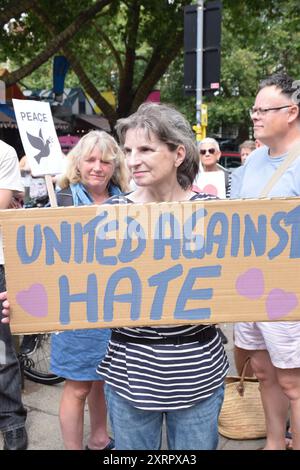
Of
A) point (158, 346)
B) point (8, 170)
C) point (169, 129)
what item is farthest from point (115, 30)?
point (158, 346)

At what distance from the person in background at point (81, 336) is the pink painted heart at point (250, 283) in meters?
0.93

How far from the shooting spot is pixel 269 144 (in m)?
2.33

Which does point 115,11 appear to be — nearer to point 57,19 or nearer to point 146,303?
point 57,19

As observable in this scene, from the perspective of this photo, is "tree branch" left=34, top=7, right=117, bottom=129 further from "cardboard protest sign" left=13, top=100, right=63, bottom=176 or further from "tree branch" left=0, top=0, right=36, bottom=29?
"cardboard protest sign" left=13, top=100, right=63, bottom=176

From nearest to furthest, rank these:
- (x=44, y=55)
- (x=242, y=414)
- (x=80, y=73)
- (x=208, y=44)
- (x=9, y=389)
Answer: (x=9, y=389)
(x=242, y=414)
(x=208, y=44)
(x=44, y=55)
(x=80, y=73)

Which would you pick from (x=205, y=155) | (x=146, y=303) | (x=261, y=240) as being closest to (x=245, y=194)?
(x=261, y=240)

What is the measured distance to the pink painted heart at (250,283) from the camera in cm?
163

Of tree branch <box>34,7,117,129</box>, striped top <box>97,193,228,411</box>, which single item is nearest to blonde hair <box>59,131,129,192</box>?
striped top <box>97,193,228,411</box>

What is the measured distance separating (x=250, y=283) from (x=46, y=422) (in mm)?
1949

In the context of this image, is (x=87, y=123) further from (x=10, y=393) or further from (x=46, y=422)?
(x=10, y=393)

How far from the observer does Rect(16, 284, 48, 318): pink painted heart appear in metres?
1.61

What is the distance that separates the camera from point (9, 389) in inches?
106

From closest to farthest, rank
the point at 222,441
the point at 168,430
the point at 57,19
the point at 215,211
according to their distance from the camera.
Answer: the point at 215,211 → the point at 168,430 → the point at 222,441 → the point at 57,19
